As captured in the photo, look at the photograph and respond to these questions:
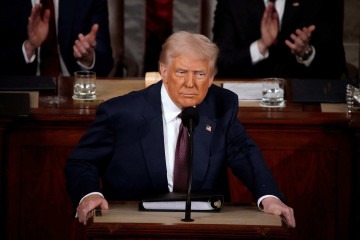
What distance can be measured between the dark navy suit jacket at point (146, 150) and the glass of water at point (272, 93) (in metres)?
0.97

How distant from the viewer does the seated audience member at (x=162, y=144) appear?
288 centimetres

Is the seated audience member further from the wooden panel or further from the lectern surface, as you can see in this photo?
the wooden panel

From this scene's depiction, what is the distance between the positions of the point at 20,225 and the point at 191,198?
125 cm

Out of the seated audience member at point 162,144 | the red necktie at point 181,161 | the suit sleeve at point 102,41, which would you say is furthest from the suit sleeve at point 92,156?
the suit sleeve at point 102,41

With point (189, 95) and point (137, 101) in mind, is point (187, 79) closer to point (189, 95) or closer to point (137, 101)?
point (189, 95)

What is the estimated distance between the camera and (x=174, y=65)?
2.85 metres

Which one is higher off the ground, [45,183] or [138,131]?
[138,131]

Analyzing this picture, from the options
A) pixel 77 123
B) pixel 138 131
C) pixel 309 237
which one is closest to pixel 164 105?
pixel 138 131

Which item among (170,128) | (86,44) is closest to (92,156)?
(170,128)

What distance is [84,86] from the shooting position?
158 inches

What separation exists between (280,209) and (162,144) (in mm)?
476

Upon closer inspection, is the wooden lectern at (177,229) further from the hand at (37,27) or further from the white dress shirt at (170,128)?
the hand at (37,27)

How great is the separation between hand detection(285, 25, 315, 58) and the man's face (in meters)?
1.96

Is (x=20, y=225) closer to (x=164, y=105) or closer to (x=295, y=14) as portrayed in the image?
(x=164, y=105)
